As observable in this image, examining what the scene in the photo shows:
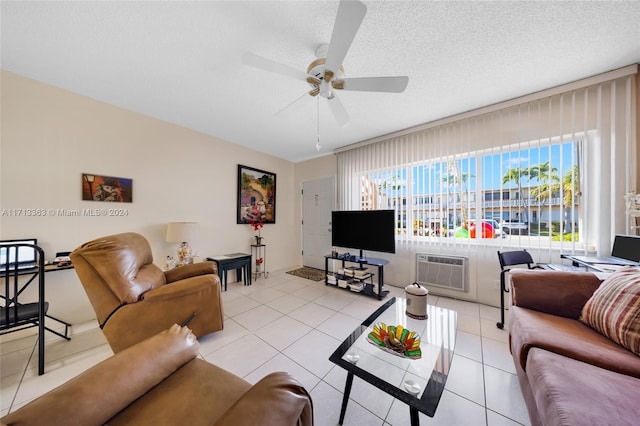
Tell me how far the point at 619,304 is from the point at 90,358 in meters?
3.56

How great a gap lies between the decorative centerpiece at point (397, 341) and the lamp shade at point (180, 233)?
2510 mm

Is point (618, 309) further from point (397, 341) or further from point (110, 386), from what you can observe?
point (110, 386)

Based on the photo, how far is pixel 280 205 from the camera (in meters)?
4.52

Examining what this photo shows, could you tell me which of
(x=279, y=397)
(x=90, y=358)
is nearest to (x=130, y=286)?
(x=90, y=358)

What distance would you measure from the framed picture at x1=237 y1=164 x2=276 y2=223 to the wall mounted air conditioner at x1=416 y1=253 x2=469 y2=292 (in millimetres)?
2811

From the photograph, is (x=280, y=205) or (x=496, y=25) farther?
(x=280, y=205)

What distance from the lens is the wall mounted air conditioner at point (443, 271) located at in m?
2.79

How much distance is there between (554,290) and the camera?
1469mm

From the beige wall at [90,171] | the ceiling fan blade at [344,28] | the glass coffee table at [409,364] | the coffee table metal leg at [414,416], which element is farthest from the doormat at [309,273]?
the ceiling fan blade at [344,28]

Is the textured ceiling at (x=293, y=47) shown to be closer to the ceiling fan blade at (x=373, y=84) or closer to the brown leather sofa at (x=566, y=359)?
the ceiling fan blade at (x=373, y=84)

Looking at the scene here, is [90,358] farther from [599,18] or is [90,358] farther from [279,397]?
[599,18]

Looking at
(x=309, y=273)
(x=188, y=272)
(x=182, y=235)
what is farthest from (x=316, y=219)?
(x=188, y=272)

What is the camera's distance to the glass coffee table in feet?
2.99

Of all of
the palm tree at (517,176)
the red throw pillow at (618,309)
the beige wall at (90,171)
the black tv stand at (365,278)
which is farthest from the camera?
the black tv stand at (365,278)
